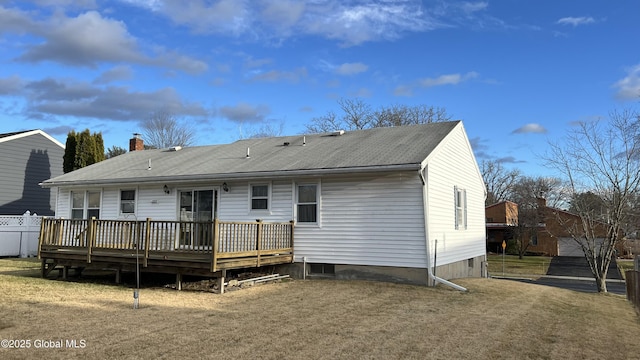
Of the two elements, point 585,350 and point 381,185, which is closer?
point 585,350

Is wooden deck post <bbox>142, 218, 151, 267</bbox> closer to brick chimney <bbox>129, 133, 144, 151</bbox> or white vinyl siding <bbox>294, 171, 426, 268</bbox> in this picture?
white vinyl siding <bbox>294, 171, 426, 268</bbox>

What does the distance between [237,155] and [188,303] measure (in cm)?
789

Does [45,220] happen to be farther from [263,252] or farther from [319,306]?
[319,306]

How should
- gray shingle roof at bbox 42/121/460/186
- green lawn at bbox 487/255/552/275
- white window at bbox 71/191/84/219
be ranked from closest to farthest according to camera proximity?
gray shingle roof at bbox 42/121/460/186 < white window at bbox 71/191/84/219 < green lawn at bbox 487/255/552/275

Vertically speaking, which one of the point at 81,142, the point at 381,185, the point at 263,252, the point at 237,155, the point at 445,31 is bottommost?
the point at 263,252

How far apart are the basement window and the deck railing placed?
79 cm

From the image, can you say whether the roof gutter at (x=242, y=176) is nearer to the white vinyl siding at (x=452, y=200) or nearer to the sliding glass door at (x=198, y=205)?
the sliding glass door at (x=198, y=205)

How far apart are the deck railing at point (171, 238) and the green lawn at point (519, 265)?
26.7 metres

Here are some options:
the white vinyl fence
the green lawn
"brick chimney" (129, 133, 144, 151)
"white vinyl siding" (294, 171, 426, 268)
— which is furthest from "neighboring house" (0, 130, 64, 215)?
the green lawn

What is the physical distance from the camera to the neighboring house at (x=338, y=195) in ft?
39.4

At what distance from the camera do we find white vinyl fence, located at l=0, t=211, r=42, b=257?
19.0 metres

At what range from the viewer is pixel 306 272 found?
13.1m

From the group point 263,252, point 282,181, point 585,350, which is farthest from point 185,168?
point 585,350

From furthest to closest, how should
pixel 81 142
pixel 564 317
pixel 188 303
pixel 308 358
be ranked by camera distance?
pixel 81 142, pixel 188 303, pixel 564 317, pixel 308 358
